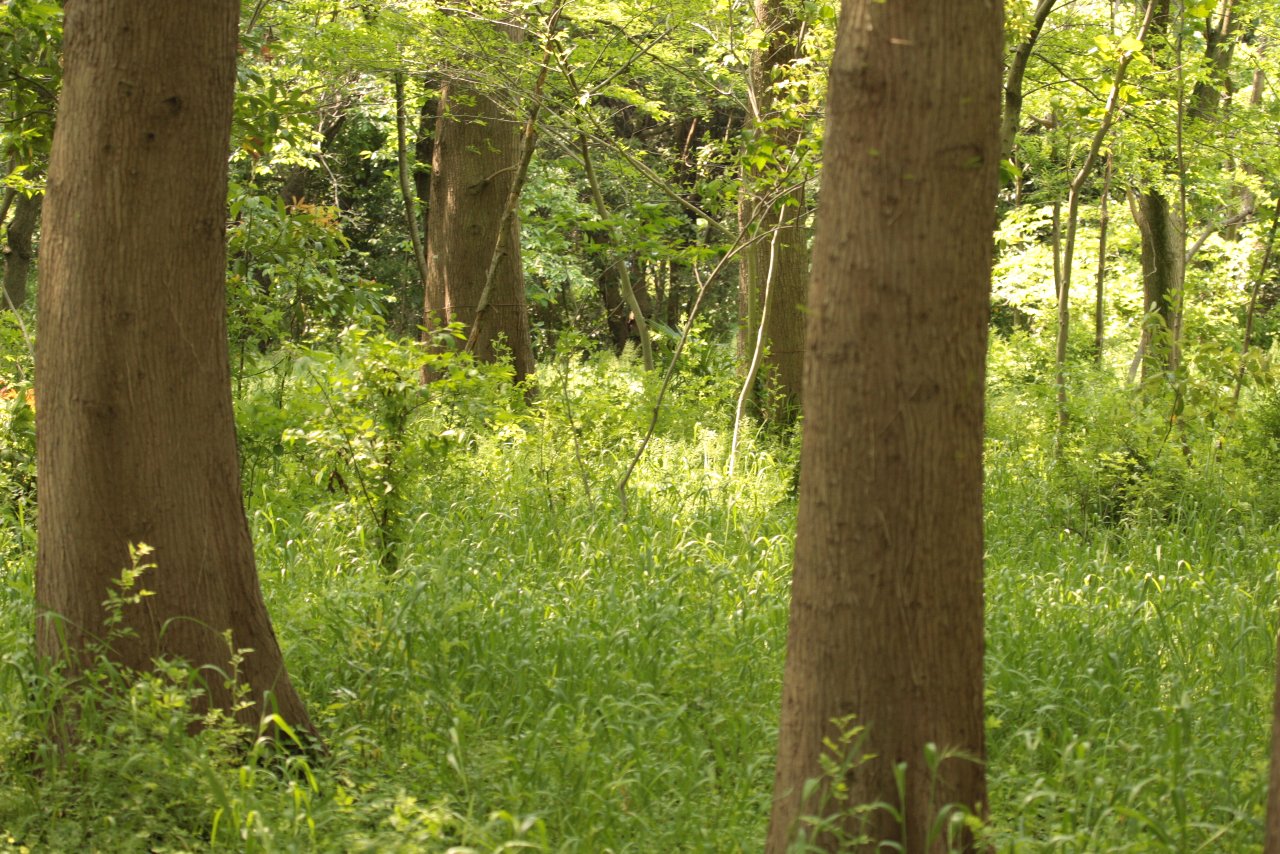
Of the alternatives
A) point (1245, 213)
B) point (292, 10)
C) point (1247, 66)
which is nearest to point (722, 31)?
point (292, 10)

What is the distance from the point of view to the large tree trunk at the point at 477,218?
12547 mm

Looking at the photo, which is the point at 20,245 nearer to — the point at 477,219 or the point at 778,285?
the point at 477,219

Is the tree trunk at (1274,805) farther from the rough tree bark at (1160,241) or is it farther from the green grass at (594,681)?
the rough tree bark at (1160,241)

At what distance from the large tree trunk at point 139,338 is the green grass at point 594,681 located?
0.33 metres

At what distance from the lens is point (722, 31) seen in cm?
→ 1032

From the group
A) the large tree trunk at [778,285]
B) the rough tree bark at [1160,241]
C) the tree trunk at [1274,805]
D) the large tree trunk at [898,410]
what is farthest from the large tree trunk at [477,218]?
the tree trunk at [1274,805]

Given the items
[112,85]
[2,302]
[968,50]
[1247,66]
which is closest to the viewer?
[968,50]

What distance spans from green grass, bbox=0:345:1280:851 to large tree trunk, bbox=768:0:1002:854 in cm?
45

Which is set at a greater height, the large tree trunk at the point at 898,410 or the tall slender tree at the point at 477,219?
the tall slender tree at the point at 477,219

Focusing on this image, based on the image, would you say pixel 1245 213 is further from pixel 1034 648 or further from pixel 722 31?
pixel 1034 648

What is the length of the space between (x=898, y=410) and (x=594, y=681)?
2.27 meters

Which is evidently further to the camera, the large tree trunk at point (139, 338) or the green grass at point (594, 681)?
the large tree trunk at point (139, 338)

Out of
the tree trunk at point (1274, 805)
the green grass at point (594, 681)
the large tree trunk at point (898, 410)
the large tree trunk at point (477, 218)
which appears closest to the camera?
the tree trunk at point (1274, 805)

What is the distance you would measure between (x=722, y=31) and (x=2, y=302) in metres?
11.3
